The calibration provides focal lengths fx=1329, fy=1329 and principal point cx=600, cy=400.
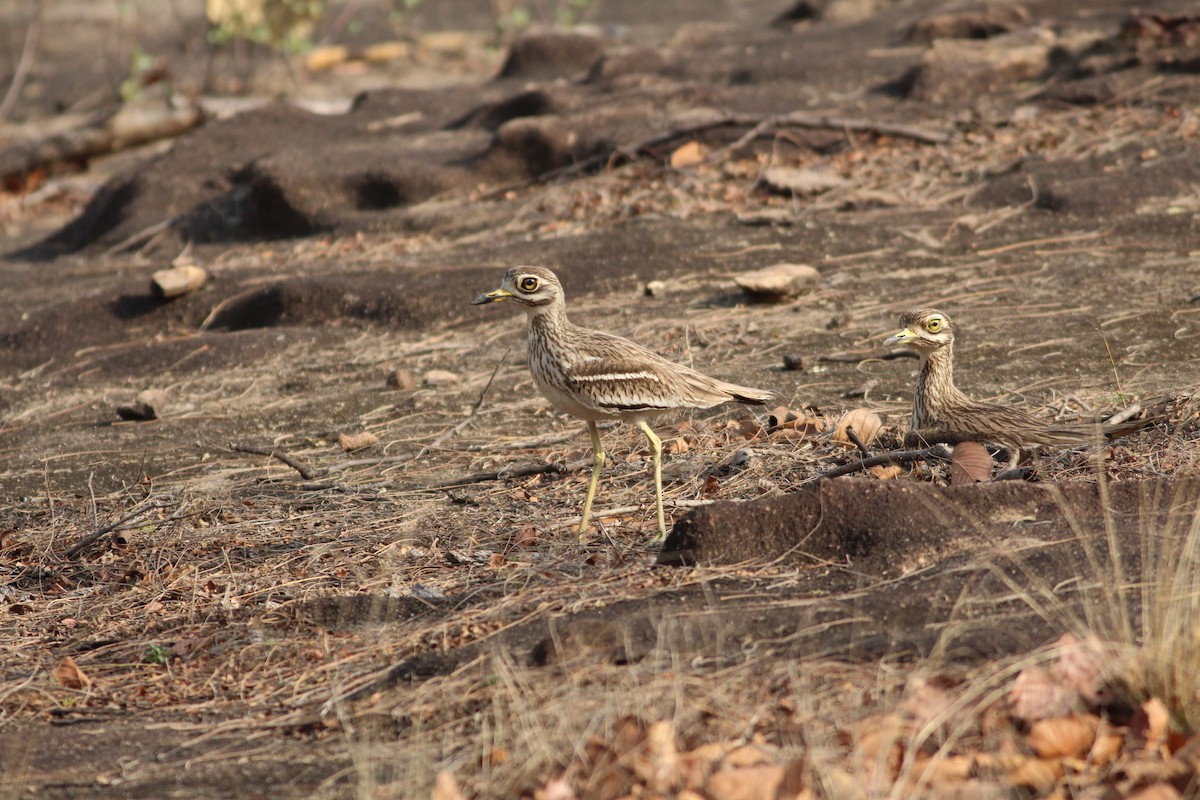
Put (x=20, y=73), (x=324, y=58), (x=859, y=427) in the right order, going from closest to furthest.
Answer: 1. (x=859, y=427)
2. (x=20, y=73)
3. (x=324, y=58)

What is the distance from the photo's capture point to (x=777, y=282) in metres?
8.00

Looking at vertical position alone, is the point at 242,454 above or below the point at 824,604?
below

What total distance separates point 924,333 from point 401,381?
3219 mm

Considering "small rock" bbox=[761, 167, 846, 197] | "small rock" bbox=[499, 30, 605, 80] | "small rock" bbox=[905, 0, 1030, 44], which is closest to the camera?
"small rock" bbox=[761, 167, 846, 197]

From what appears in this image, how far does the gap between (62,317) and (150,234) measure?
282 centimetres

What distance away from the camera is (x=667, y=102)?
466 inches

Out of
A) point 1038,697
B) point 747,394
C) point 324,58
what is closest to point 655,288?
point 747,394

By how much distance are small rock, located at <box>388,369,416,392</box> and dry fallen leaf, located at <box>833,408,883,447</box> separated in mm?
2793

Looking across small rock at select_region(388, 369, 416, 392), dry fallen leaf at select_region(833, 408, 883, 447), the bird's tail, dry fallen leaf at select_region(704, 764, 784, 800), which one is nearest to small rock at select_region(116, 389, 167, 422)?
small rock at select_region(388, 369, 416, 392)

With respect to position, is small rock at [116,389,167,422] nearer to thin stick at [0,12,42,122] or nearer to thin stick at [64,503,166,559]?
thin stick at [64,503,166,559]

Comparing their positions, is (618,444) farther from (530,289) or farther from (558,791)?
(558,791)

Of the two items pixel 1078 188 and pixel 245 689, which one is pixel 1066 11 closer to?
pixel 1078 188

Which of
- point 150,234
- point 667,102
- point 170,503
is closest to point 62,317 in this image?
point 150,234

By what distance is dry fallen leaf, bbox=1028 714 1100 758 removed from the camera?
310 cm
